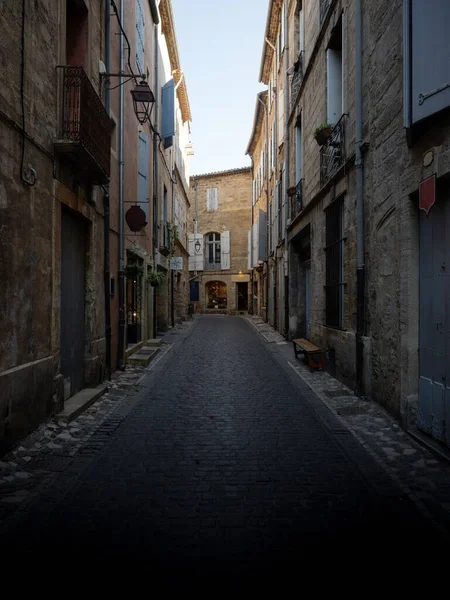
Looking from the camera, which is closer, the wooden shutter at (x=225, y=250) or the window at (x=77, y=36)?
the window at (x=77, y=36)

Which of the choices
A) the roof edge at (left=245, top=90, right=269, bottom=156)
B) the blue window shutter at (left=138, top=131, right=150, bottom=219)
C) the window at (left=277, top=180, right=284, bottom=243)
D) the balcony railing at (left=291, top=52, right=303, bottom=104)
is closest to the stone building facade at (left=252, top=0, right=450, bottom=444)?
the balcony railing at (left=291, top=52, right=303, bottom=104)

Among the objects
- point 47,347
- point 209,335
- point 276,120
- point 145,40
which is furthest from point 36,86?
point 276,120

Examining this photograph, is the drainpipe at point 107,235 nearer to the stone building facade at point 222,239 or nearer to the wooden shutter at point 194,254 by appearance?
the wooden shutter at point 194,254

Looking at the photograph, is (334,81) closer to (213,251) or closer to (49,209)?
→ (49,209)

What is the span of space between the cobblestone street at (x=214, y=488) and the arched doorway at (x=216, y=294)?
28522 mm

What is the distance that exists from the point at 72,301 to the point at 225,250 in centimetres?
2758

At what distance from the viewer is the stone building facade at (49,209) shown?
4.41 metres

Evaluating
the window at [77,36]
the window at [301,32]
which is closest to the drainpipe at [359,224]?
the window at [77,36]

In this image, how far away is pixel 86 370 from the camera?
23.7ft

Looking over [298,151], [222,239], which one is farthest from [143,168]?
[222,239]

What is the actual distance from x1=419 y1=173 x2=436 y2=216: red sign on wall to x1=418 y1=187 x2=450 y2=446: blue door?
149 millimetres

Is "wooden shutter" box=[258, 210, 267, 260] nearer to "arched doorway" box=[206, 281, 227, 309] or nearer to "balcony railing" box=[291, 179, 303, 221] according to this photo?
"balcony railing" box=[291, 179, 303, 221]

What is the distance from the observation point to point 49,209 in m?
5.46

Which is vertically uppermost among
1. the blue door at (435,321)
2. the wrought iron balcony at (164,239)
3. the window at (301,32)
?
the window at (301,32)
